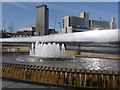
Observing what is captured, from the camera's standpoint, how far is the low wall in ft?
18.1

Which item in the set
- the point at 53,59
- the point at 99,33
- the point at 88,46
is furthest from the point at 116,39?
the point at 53,59

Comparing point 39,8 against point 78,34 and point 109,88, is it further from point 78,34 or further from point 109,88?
point 109,88

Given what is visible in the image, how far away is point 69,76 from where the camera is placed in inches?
228

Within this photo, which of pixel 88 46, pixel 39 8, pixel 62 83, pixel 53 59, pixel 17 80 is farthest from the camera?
pixel 39 8

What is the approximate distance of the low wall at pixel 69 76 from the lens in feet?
18.1

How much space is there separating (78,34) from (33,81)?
2976cm

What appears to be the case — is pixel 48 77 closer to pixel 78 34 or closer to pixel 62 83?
pixel 62 83

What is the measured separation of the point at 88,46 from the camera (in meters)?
35.0

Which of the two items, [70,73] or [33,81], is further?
[33,81]

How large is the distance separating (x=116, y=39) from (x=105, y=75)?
77.7 feet

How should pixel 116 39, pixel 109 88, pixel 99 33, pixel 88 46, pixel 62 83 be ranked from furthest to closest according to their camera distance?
pixel 88 46 → pixel 99 33 → pixel 116 39 → pixel 62 83 → pixel 109 88

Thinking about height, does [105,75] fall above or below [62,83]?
above

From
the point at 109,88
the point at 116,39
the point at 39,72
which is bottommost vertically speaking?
the point at 109,88

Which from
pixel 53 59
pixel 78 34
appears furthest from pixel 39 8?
pixel 53 59
